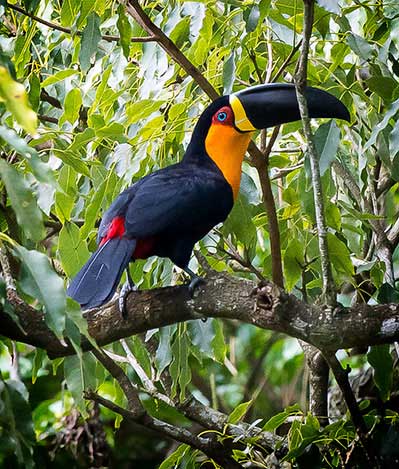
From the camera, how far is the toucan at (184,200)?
323 cm

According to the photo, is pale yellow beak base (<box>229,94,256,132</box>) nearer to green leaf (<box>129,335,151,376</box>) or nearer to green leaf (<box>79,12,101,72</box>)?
green leaf (<box>79,12,101,72</box>)

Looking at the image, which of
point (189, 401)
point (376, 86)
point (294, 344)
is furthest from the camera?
point (294, 344)

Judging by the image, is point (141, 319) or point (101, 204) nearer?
point (141, 319)

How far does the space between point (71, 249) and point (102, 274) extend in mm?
261

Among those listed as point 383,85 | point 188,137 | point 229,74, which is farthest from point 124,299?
point 188,137

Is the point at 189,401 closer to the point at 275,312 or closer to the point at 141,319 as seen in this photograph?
the point at 141,319

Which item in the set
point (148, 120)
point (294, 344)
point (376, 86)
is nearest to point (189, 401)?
point (148, 120)

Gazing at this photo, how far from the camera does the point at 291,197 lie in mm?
3490

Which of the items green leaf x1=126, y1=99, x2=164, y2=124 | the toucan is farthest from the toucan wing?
green leaf x1=126, y1=99, x2=164, y2=124

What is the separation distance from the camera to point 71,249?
10.8ft

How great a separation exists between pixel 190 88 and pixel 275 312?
1.03 metres

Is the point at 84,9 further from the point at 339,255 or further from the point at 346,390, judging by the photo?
the point at 346,390

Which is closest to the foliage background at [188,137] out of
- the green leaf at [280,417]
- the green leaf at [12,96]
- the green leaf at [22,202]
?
the green leaf at [280,417]

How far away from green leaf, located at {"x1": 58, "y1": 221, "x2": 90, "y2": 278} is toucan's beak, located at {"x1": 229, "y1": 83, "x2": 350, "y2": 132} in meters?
0.74
